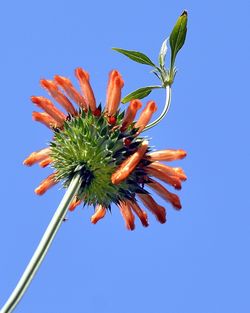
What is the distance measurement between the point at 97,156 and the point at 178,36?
163 cm

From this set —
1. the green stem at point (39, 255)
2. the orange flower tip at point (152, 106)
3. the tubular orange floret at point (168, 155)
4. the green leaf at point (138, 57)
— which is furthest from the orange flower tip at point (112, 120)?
the green stem at point (39, 255)

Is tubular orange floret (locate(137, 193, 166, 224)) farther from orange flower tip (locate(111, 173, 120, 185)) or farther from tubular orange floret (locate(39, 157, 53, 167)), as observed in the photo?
tubular orange floret (locate(39, 157, 53, 167))

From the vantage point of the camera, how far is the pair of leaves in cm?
800

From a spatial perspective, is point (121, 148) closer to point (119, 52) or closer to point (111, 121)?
point (111, 121)

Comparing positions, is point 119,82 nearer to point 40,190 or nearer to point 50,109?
point 50,109

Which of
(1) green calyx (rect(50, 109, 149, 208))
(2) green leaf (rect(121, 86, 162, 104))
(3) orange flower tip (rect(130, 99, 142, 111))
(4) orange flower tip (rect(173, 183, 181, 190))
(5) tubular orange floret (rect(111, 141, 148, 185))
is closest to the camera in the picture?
(5) tubular orange floret (rect(111, 141, 148, 185))

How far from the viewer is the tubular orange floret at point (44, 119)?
26.8ft

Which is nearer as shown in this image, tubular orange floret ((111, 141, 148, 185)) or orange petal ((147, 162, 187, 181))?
tubular orange floret ((111, 141, 148, 185))

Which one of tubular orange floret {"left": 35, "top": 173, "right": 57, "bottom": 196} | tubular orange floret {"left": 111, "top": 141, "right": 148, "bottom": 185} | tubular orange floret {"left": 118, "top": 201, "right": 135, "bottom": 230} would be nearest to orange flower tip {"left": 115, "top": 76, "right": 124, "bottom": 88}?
tubular orange floret {"left": 111, "top": 141, "right": 148, "bottom": 185}

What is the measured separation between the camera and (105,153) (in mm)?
7613

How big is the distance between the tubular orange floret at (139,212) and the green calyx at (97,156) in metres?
0.31

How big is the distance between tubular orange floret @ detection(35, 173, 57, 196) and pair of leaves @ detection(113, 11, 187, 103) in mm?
1241

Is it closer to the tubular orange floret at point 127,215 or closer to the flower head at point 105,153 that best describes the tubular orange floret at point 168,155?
the flower head at point 105,153

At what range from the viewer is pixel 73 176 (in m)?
7.58
